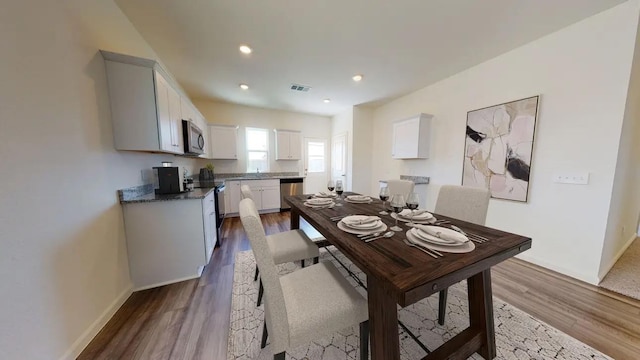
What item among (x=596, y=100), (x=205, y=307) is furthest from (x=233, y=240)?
(x=596, y=100)

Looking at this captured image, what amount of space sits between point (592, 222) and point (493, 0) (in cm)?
237

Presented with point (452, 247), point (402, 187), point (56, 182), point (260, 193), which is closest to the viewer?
point (452, 247)

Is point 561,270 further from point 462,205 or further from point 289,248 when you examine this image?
point 289,248

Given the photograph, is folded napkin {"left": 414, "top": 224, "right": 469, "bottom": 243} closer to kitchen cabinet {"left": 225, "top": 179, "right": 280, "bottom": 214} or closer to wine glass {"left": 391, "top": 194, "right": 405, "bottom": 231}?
wine glass {"left": 391, "top": 194, "right": 405, "bottom": 231}

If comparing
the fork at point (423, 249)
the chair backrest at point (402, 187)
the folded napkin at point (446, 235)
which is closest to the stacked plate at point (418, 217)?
the folded napkin at point (446, 235)

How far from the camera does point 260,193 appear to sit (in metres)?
4.68

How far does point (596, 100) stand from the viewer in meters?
1.93

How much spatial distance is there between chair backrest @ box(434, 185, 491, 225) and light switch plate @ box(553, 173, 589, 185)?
142 cm

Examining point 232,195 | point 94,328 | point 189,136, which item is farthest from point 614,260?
point 232,195

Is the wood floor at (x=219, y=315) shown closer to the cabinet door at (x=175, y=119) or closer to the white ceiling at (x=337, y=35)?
the cabinet door at (x=175, y=119)

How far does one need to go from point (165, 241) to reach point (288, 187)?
3.13 meters

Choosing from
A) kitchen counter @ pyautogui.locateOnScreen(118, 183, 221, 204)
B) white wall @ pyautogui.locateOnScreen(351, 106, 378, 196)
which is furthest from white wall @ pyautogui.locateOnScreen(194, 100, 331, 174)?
kitchen counter @ pyautogui.locateOnScreen(118, 183, 221, 204)

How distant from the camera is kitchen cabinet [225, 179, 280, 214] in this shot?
446 centimetres

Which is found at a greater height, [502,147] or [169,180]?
[502,147]
